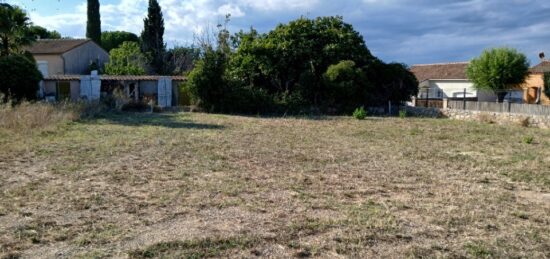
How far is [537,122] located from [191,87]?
51.2 feet

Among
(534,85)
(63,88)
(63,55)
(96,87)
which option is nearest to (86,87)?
(96,87)

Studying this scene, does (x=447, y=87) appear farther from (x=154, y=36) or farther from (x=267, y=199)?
(x=267, y=199)

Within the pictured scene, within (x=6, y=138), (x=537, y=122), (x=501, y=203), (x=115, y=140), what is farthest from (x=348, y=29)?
(x=501, y=203)

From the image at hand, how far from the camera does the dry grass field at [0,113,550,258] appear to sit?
3969 millimetres

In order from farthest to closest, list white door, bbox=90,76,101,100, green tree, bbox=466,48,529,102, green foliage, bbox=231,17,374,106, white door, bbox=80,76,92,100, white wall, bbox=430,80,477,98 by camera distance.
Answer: white wall, bbox=430,80,477,98, green tree, bbox=466,48,529,102, white door, bbox=90,76,101,100, white door, bbox=80,76,92,100, green foliage, bbox=231,17,374,106

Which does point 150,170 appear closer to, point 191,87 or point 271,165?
point 271,165

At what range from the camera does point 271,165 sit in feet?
26.7

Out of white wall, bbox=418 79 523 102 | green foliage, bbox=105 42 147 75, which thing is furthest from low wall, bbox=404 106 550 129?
green foliage, bbox=105 42 147 75

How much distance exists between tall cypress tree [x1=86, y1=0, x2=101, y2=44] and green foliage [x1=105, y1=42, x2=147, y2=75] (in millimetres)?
2937

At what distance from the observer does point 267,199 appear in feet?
18.5

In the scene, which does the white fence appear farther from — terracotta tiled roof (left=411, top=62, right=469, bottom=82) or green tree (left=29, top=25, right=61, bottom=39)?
green tree (left=29, top=25, right=61, bottom=39)

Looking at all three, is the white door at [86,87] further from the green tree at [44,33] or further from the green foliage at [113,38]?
the green foliage at [113,38]

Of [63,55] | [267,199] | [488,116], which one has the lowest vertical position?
[267,199]

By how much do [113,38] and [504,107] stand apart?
4355cm
